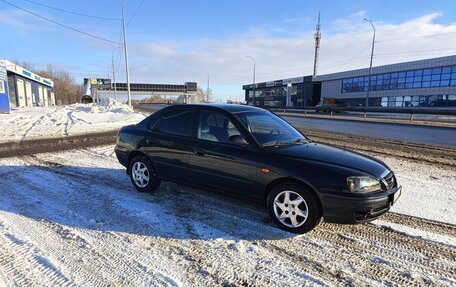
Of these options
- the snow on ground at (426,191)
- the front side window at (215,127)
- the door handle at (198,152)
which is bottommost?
the snow on ground at (426,191)

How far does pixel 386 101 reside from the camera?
55844mm

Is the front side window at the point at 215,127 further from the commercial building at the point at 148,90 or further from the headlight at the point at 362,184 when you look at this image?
the commercial building at the point at 148,90

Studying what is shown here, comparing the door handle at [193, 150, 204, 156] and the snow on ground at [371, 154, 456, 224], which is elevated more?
the door handle at [193, 150, 204, 156]

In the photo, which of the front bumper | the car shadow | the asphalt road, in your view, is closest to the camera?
the front bumper

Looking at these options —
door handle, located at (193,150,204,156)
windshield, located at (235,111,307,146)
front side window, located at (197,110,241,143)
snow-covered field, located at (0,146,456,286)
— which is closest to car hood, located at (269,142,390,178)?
windshield, located at (235,111,307,146)

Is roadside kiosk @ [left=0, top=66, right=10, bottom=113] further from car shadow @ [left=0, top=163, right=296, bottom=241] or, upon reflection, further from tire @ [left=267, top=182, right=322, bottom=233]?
tire @ [left=267, top=182, right=322, bottom=233]

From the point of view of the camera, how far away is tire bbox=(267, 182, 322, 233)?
3766 mm

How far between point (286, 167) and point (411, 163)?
5.87 m

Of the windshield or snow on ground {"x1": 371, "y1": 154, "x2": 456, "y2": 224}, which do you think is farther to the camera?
snow on ground {"x1": 371, "y1": 154, "x2": 456, "y2": 224}

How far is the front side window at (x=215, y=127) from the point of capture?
455cm

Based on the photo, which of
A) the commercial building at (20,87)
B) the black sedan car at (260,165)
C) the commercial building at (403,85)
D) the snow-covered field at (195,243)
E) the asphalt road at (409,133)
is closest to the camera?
the snow-covered field at (195,243)

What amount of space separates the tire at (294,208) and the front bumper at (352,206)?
14 cm

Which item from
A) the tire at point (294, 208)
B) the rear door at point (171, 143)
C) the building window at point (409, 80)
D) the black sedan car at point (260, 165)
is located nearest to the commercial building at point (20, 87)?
the rear door at point (171, 143)

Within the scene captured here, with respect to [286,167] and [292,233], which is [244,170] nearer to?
[286,167]
